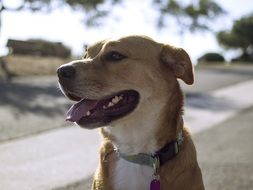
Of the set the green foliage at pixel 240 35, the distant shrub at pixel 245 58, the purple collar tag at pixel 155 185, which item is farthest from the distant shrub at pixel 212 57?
the purple collar tag at pixel 155 185

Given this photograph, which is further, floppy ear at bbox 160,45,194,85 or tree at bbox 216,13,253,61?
tree at bbox 216,13,253,61

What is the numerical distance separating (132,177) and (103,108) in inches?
23.7

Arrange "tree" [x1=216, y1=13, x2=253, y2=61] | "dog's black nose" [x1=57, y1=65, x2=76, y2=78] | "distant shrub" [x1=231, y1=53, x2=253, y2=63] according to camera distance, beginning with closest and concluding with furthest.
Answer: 1. "dog's black nose" [x1=57, y1=65, x2=76, y2=78]
2. "distant shrub" [x1=231, y1=53, x2=253, y2=63]
3. "tree" [x1=216, y1=13, x2=253, y2=61]

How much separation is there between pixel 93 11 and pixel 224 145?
15.7m

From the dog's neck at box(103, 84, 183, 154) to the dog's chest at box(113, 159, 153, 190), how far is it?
12cm

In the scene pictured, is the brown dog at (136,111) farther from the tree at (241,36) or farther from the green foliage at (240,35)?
the green foliage at (240,35)

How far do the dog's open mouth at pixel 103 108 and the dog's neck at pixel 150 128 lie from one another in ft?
0.33

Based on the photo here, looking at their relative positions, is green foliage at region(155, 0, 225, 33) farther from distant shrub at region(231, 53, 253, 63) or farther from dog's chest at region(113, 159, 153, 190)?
dog's chest at region(113, 159, 153, 190)

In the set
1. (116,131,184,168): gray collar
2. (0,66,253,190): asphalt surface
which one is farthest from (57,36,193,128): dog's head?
(0,66,253,190): asphalt surface

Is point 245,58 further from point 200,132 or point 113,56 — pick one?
point 113,56

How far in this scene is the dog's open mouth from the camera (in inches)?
187

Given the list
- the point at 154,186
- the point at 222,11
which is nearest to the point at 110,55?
the point at 154,186

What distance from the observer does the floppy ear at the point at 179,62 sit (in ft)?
16.1

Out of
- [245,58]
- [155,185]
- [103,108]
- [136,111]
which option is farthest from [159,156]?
[245,58]
